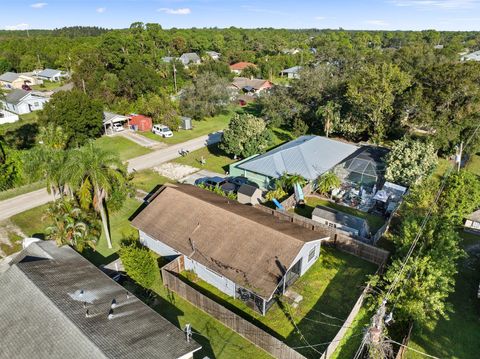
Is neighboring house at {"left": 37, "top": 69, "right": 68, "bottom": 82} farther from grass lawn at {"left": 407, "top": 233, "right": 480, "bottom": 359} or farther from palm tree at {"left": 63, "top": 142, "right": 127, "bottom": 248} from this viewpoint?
grass lawn at {"left": 407, "top": 233, "right": 480, "bottom": 359}

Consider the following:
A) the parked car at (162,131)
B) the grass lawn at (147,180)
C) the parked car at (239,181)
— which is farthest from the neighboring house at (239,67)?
the parked car at (239,181)

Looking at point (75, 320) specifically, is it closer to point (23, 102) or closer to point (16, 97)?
point (23, 102)

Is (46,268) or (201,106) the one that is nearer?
(46,268)

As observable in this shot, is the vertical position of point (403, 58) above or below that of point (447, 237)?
above

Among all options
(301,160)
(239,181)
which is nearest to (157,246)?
(239,181)

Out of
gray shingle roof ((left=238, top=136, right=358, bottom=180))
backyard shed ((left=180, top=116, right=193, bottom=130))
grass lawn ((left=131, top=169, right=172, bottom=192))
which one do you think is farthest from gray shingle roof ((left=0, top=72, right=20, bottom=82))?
gray shingle roof ((left=238, top=136, right=358, bottom=180))

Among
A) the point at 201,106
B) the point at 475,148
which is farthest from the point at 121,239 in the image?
the point at 475,148

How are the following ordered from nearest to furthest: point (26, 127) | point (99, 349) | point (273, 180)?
point (99, 349), point (273, 180), point (26, 127)

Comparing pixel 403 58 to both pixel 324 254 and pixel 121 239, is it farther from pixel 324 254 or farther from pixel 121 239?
pixel 121 239
